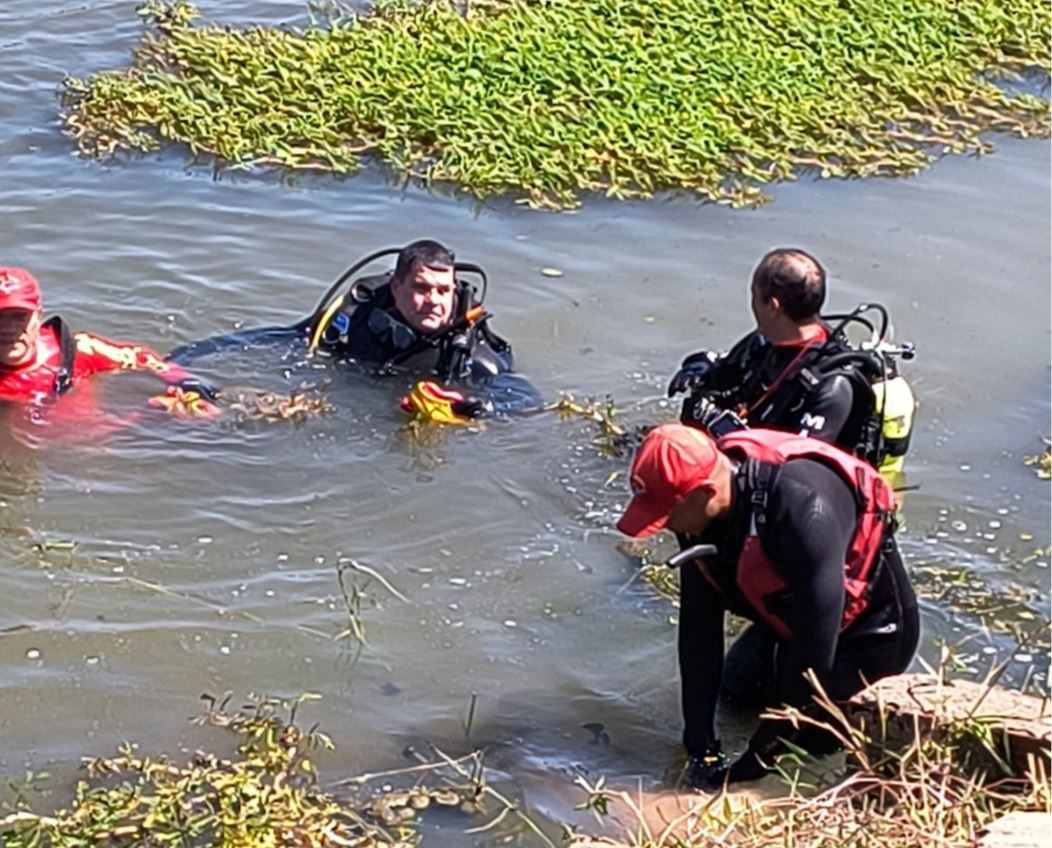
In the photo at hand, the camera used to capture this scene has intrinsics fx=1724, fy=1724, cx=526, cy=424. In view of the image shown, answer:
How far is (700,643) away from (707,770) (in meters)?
0.45

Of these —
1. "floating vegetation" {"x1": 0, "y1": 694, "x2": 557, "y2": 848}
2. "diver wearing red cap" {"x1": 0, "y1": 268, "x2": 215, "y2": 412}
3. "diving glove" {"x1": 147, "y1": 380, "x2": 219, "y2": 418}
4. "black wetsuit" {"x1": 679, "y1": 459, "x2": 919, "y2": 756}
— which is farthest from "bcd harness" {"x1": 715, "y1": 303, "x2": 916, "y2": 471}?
"diver wearing red cap" {"x1": 0, "y1": 268, "x2": 215, "y2": 412}

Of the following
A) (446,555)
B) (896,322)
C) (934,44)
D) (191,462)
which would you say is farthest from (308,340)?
(934,44)

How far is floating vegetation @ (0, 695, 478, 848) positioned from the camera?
452 cm

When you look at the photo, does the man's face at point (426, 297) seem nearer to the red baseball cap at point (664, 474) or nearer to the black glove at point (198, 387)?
the black glove at point (198, 387)

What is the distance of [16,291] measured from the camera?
7.00 metres

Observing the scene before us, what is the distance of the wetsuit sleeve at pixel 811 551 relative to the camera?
15.0ft

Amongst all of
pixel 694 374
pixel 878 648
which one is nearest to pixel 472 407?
pixel 694 374

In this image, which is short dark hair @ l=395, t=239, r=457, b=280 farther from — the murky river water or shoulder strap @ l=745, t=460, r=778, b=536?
shoulder strap @ l=745, t=460, r=778, b=536

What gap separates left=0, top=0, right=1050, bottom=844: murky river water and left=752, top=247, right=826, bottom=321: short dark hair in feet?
3.99

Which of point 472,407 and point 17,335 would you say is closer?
point 17,335

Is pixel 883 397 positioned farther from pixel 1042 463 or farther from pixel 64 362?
pixel 64 362

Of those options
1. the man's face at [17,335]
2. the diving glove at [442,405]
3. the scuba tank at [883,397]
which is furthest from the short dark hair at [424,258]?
the scuba tank at [883,397]

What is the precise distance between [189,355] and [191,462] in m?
1.05

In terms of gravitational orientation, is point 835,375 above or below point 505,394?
above
